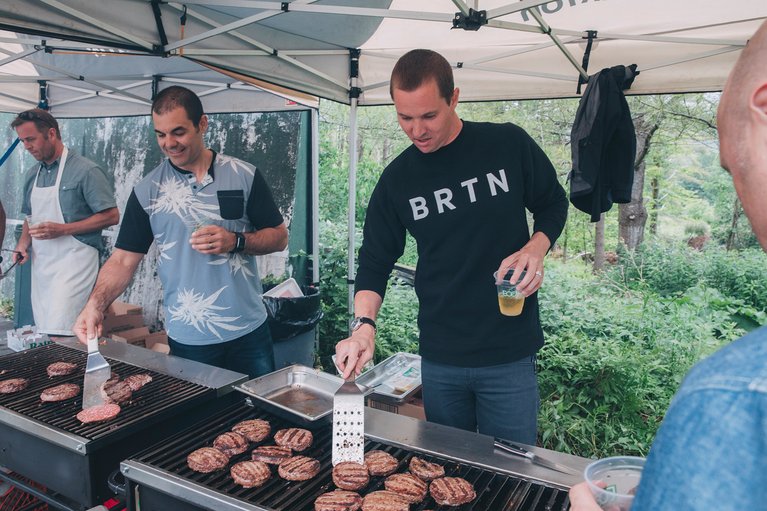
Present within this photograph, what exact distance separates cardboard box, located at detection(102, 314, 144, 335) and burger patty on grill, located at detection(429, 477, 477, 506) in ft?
17.7

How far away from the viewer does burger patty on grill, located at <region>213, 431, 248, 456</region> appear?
199 centimetres

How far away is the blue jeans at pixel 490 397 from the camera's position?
245cm

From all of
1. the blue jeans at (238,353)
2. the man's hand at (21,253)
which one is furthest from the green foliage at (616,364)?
the man's hand at (21,253)

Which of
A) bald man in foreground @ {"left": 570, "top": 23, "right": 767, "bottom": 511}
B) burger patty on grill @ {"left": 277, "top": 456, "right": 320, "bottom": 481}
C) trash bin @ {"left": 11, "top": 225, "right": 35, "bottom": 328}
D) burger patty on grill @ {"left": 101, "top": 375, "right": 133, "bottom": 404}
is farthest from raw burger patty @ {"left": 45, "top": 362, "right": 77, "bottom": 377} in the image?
trash bin @ {"left": 11, "top": 225, "right": 35, "bottom": 328}

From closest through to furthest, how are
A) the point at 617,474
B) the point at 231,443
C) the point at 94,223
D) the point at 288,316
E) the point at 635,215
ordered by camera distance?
the point at 617,474 → the point at 231,443 → the point at 94,223 → the point at 288,316 → the point at 635,215

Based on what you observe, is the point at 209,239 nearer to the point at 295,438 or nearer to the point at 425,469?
the point at 295,438

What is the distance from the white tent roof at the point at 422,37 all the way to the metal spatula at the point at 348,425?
2.55 m

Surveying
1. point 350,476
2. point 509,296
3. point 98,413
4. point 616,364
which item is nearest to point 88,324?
point 98,413

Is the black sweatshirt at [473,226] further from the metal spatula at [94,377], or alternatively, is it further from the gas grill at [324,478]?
the metal spatula at [94,377]

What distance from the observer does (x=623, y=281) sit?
10930 mm

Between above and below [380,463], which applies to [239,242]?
above

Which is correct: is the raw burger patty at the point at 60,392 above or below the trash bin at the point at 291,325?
above

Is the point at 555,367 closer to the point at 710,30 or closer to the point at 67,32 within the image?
the point at 710,30

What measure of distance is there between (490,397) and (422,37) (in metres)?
3.50
